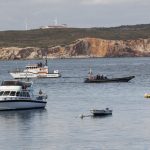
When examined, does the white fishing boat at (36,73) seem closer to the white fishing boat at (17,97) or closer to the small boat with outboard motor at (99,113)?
the white fishing boat at (17,97)

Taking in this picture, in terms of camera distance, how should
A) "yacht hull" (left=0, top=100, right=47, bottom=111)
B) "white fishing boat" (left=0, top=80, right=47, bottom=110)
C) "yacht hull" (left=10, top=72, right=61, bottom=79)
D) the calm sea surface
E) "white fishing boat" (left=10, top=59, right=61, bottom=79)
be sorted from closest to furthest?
the calm sea surface
"yacht hull" (left=0, top=100, right=47, bottom=111)
"white fishing boat" (left=0, top=80, right=47, bottom=110)
"yacht hull" (left=10, top=72, right=61, bottom=79)
"white fishing boat" (left=10, top=59, right=61, bottom=79)

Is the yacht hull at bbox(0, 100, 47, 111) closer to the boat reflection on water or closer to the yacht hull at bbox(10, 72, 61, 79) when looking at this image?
the boat reflection on water

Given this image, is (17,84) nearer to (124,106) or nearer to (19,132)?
(124,106)

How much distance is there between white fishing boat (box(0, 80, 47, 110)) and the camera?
88812 millimetres

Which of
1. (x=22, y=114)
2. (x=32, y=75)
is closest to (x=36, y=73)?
(x=32, y=75)

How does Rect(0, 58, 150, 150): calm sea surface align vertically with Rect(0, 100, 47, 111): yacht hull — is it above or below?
below

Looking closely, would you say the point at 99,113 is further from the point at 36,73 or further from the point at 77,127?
the point at 36,73

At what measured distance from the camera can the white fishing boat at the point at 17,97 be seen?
291 ft

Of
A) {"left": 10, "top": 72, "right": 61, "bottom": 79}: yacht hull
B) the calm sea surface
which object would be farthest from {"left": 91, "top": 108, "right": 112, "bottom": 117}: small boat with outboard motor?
{"left": 10, "top": 72, "right": 61, "bottom": 79}: yacht hull

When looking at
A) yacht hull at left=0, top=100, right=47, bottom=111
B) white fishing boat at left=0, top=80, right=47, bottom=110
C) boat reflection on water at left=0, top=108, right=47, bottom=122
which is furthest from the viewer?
white fishing boat at left=0, top=80, right=47, bottom=110

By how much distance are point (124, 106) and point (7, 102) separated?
1350 cm

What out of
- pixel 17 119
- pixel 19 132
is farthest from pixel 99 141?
pixel 17 119

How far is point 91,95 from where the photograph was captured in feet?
385

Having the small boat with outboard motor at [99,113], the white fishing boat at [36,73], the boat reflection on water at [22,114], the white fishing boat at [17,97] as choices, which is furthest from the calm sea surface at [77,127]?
the white fishing boat at [36,73]
